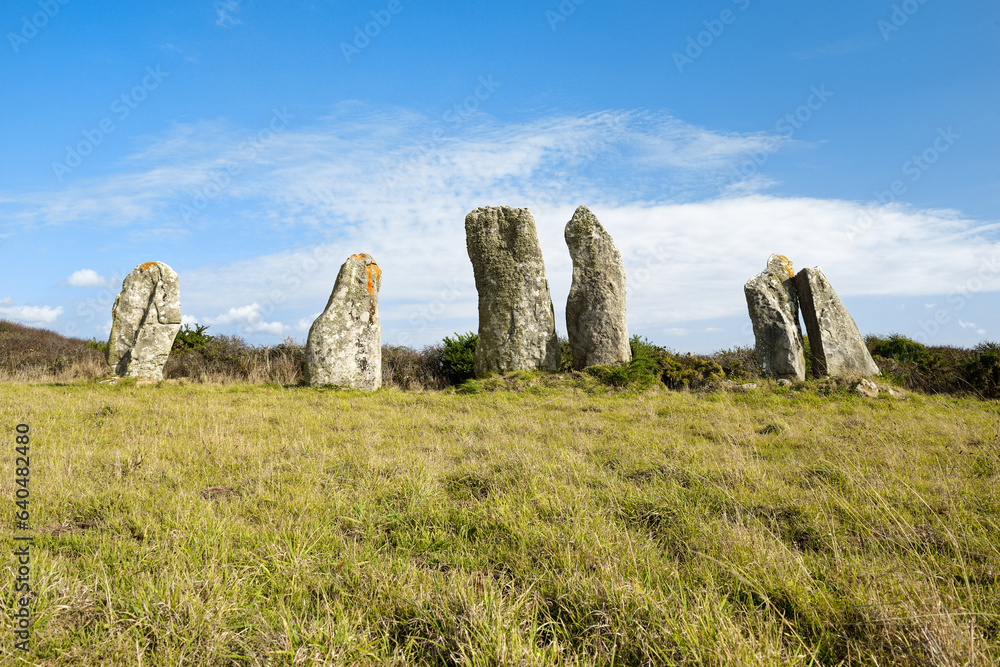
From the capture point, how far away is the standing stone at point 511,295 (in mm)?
15156

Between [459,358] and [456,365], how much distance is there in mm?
230

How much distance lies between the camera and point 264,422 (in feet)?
30.3

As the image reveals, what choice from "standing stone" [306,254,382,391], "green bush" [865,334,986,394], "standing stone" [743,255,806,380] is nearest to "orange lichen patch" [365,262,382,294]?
"standing stone" [306,254,382,391]

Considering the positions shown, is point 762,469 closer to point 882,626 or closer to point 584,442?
point 584,442

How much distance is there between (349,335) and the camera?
48.1 ft

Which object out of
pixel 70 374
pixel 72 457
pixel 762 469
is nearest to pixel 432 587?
pixel 762 469

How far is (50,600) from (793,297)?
15922 mm

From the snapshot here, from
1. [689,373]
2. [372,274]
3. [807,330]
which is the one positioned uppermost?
[372,274]

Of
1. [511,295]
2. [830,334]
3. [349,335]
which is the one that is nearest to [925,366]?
[830,334]

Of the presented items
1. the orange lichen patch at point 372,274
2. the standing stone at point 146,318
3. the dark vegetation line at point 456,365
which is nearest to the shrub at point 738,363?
the dark vegetation line at point 456,365

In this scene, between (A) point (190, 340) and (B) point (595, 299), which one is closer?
(B) point (595, 299)

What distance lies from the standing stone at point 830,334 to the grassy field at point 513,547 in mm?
6255

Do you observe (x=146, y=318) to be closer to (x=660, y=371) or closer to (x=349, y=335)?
(x=349, y=335)

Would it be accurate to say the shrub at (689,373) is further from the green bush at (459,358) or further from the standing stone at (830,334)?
the green bush at (459,358)
